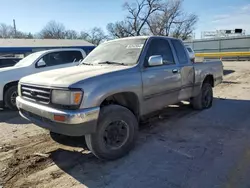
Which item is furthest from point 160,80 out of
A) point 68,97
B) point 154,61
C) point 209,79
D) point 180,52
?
point 209,79

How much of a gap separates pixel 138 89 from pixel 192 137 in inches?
61.1

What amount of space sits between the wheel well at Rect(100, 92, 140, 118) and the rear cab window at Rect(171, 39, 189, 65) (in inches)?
69.4

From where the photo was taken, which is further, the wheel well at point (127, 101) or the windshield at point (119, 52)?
the windshield at point (119, 52)

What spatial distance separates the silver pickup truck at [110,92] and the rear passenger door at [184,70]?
0.02 meters

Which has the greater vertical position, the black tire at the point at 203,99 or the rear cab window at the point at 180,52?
the rear cab window at the point at 180,52

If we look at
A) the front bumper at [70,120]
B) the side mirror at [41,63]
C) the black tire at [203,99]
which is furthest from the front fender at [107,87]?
the side mirror at [41,63]

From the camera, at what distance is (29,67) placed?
773 centimetres

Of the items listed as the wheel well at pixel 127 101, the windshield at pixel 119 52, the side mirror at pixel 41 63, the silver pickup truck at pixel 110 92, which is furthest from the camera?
the side mirror at pixel 41 63

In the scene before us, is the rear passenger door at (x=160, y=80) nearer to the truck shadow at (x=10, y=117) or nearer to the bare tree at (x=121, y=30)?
the truck shadow at (x=10, y=117)

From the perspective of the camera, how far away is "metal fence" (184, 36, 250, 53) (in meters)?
31.0

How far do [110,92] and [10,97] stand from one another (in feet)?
16.7

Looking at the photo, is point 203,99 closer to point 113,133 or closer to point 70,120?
point 113,133

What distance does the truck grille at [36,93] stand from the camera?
3.51 meters

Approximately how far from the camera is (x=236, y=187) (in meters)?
2.95
